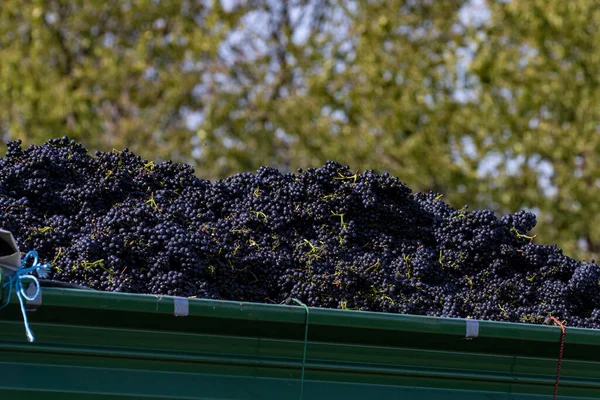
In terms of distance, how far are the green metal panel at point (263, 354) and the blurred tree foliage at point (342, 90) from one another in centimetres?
620

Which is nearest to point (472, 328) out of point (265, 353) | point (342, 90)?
point (265, 353)

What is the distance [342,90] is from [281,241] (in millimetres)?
6302

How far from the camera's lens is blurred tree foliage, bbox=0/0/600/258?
8.41 m

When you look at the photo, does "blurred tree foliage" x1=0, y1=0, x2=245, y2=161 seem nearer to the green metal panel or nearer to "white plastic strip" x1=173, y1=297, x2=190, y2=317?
the green metal panel

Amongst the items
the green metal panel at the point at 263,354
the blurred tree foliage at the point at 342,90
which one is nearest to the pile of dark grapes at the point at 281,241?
the green metal panel at the point at 263,354

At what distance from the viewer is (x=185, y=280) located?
2.35 m

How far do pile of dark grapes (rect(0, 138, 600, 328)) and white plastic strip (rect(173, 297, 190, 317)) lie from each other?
336 millimetres

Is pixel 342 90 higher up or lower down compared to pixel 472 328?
higher up

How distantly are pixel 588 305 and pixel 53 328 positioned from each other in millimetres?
1508

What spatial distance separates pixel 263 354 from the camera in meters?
2.08

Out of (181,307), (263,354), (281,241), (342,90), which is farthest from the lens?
(342,90)

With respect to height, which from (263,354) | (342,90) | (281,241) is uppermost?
(342,90)

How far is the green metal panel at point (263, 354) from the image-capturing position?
1925 millimetres

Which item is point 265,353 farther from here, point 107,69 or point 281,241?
point 107,69
